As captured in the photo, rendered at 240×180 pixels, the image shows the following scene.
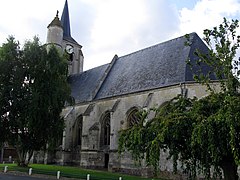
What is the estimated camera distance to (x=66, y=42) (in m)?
43.3

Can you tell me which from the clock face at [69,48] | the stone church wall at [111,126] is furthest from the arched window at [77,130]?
the clock face at [69,48]

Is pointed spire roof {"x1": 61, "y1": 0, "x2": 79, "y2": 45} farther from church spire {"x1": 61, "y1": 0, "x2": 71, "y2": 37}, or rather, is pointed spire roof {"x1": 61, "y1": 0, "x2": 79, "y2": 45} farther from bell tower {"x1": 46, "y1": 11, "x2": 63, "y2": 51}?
bell tower {"x1": 46, "y1": 11, "x2": 63, "y2": 51}

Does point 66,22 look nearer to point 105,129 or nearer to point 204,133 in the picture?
point 105,129

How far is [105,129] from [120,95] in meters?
4.28

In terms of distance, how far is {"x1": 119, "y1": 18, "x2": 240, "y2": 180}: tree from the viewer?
8.71m

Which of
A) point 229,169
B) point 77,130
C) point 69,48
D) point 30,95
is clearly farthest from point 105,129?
point 229,169

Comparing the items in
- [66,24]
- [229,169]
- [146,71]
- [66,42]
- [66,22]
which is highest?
[66,22]

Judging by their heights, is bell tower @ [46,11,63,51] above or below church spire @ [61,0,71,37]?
below

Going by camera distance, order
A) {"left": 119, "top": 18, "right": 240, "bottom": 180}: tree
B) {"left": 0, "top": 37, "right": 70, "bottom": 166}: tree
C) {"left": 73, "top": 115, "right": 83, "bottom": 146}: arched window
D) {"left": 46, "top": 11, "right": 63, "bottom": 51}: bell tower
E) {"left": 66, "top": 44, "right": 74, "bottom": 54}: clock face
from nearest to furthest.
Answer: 1. {"left": 119, "top": 18, "right": 240, "bottom": 180}: tree
2. {"left": 0, "top": 37, "right": 70, "bottom": 166}: tree
3. {"left": 73, "top": 115, "right": 83, "bottom": 146}: arched window
4. {"left": 46, "top": 11, "right": 63, "bottom": 51}: bell tower
5. {"left": 66, "top": 44, "right": 74, "bottom": 54}: clock face

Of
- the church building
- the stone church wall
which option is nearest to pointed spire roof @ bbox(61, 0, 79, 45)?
the church building

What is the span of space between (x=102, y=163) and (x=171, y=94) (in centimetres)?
1006

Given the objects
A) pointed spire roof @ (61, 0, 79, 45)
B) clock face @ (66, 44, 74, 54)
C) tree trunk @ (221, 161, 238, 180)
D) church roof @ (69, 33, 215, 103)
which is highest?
pointed spire roof @ (61, 0, 79, 45)

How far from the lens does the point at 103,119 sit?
1139 inches

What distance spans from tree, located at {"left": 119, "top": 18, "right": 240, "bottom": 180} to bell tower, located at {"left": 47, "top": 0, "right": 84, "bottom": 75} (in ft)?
102
